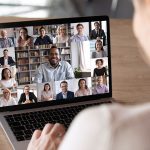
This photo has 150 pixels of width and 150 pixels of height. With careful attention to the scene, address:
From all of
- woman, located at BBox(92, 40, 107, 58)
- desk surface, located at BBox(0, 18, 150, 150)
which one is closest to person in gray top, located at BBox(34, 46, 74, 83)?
woman, located at BBox(92, 40, 107, 58)

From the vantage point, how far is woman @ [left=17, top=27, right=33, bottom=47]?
1.32m

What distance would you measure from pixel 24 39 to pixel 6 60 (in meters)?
0.09

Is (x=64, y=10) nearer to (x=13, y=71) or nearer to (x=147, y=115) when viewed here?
(x=13, y=71)

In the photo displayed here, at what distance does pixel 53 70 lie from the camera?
135 centimetres

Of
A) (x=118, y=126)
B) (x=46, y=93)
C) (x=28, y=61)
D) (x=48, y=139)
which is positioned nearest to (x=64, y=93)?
(x=46, y=93)

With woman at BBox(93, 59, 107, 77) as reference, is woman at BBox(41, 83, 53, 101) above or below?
below

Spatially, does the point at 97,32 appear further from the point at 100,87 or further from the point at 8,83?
the point at 8,83

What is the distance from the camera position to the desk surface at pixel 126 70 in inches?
57.5

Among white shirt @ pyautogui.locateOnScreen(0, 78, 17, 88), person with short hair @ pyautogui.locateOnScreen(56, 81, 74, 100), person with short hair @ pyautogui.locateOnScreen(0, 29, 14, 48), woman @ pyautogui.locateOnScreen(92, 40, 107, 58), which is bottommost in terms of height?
person with short hair @ pyautogui.locateOnScreen(56, 81, 74, 100)

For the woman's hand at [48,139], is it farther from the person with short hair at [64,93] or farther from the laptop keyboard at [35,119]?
the person with short hair at [64,93]

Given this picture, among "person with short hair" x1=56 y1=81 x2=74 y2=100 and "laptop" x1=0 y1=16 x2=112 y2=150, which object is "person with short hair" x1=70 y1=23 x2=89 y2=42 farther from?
"person with short hair" x1=56 y1=81 x2=74 y2=100

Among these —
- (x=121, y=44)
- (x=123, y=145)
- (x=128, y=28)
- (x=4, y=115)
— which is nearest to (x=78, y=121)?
(x=123, y=145)

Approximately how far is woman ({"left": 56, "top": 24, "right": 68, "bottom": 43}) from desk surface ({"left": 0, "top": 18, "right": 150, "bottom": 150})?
25 centimetres

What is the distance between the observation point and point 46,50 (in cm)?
135
